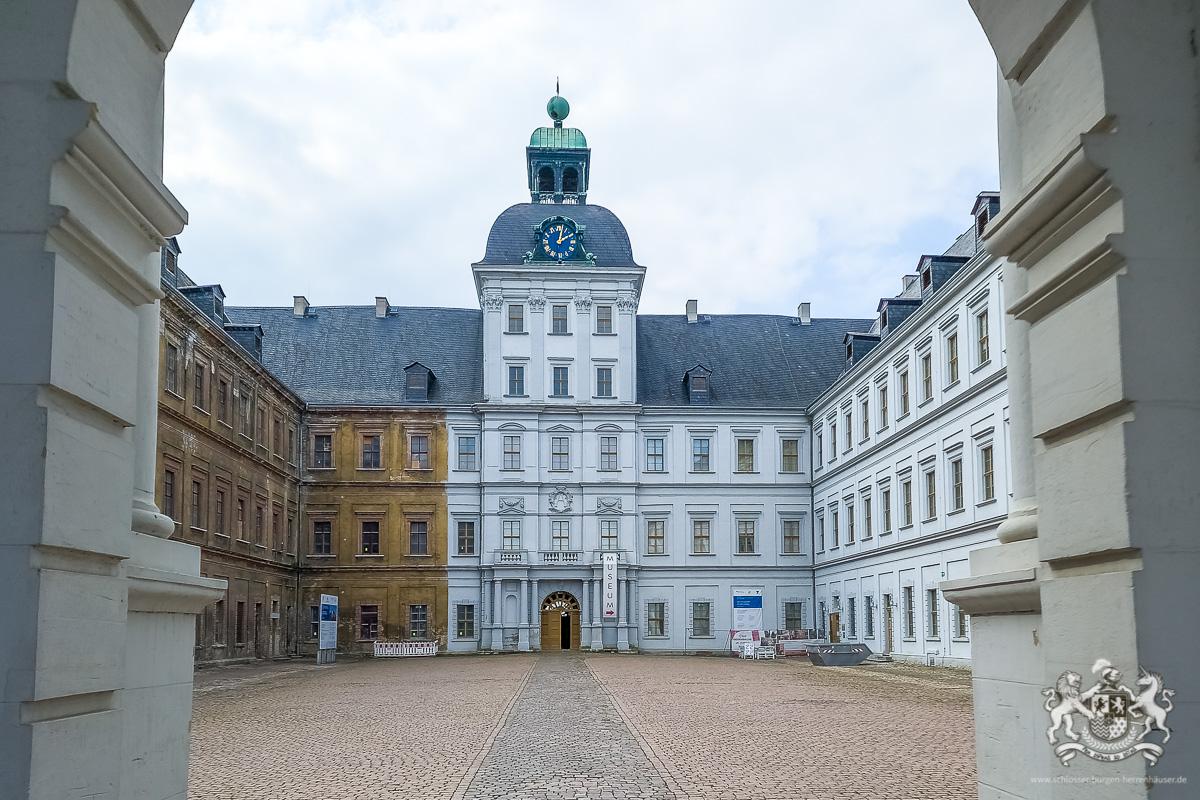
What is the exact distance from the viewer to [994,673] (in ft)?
19.8

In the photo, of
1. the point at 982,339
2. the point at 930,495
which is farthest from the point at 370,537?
the point at 982,339

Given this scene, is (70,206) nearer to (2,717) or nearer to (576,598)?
(2,717)

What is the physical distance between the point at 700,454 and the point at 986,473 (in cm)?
2210

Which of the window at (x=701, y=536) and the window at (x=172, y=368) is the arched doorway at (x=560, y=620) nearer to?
the window at (x=701, y=536)

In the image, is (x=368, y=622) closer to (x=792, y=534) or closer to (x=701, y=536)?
(x=701, y=536)

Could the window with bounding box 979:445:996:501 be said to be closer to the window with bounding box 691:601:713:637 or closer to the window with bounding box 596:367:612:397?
the window with bounding box 691:601:713:637

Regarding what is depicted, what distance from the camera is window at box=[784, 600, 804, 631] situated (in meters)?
55.9

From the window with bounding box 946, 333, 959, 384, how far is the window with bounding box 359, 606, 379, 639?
28.2m

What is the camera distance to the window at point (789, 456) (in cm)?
5656

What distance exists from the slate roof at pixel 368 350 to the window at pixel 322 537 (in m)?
5.44

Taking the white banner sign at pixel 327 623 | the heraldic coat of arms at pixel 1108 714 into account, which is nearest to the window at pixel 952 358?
the white banner sign at pixel 327 623

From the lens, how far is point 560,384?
181 ft

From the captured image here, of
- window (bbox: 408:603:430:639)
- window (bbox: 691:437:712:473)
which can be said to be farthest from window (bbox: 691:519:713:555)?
window (bbox: 408:603:430:639)

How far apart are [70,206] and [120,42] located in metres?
0.97
